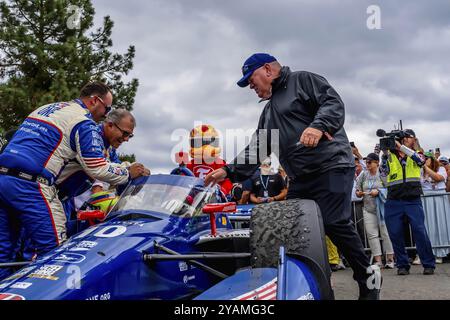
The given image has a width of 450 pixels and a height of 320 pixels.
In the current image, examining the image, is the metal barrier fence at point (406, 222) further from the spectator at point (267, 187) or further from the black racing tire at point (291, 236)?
the black racing tire at point (291, 236)

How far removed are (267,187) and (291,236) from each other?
5.11 metres

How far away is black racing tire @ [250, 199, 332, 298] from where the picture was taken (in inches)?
104

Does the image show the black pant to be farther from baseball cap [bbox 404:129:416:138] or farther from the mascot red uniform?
the mascot red uniform

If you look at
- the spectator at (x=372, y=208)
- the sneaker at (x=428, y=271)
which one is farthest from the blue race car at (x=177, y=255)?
the spectator at (x=372, y=208)

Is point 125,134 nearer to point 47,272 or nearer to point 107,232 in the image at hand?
Answer: point 107,232

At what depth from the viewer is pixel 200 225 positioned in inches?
134

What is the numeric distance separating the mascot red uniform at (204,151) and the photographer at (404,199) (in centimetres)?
240

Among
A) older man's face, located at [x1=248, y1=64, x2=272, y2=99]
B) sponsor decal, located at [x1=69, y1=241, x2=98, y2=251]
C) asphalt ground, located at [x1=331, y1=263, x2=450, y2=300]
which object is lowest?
asphalt ground, located at [x1=331, y1=263, x2=450, y2=300]

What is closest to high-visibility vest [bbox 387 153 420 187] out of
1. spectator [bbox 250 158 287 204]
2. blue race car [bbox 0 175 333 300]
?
spectator [bbox 250 158 287 204]

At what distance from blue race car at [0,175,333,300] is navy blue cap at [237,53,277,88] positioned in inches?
31.7

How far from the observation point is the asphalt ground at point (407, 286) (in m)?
4.65

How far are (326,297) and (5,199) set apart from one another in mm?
2256

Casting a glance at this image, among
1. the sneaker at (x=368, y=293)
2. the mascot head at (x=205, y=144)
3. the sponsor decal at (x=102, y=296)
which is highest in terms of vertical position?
the mascot head at (x=205, y=144)
